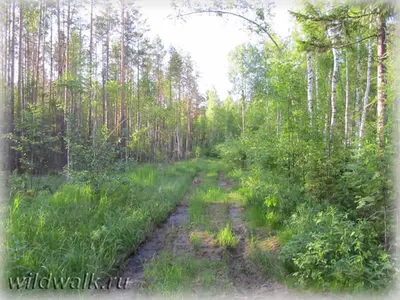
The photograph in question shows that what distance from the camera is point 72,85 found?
9.09 m

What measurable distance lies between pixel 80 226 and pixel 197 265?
6.85 feet

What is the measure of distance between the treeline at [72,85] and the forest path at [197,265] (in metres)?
2.74

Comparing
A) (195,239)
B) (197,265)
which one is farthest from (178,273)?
(195,239)

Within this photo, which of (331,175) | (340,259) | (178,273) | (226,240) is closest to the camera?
(340,259)

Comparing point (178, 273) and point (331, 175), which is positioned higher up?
point (331, 175)

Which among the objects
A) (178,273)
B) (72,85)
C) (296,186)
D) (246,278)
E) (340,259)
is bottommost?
(246,278)

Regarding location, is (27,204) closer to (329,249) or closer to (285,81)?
(329,249)

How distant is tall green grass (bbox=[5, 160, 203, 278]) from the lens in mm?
2977

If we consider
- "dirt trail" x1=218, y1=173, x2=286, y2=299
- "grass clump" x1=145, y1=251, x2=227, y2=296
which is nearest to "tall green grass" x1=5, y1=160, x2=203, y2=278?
"grass clump" x1=145, y1=251, x2=227, y2=296

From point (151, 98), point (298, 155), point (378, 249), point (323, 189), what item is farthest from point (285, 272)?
point (151, 98)

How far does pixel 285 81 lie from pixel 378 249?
410 cm

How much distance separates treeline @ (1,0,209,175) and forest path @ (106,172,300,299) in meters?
2.74

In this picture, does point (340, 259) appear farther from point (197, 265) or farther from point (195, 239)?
point (195, 239)

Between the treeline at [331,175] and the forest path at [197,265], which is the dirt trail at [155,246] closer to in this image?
the forest path at [197,265]
